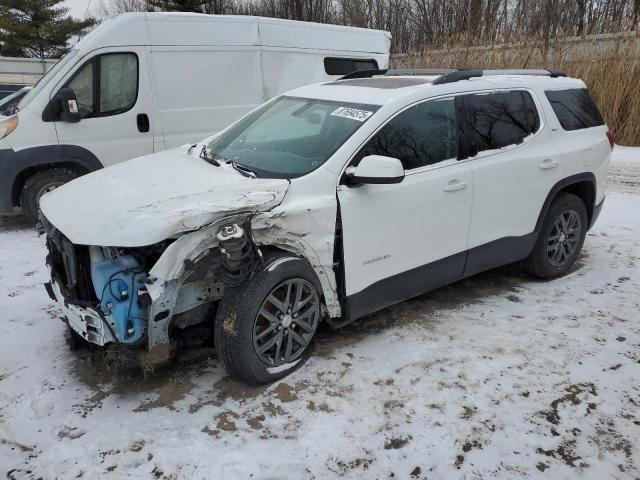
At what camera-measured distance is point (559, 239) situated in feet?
15.4

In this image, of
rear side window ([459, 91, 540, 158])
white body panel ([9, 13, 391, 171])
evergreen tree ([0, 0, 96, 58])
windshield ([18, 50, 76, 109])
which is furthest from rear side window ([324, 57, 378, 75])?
evergreen tree ([0, 0, 96, 58])

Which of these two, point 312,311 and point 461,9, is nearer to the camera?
point 312,311

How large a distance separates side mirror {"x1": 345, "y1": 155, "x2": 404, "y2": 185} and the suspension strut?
0.83 metres

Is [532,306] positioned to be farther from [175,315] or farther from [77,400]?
[77,400]

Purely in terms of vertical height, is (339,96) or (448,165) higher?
(339,96)

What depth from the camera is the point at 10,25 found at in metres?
30.8

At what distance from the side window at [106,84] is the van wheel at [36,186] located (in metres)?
0.79

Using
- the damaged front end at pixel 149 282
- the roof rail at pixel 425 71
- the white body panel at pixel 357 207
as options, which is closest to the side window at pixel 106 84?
the white body panel at pixel 357 207

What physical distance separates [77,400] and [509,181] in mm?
3376

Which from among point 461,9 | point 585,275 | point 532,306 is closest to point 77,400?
point 532,306

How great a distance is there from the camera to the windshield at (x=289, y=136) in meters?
3.38

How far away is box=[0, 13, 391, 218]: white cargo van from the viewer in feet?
20.2

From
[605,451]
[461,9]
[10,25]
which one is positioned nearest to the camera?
[605,451]

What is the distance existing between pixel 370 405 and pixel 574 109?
3416 millimetres
